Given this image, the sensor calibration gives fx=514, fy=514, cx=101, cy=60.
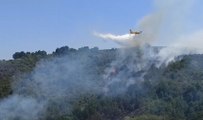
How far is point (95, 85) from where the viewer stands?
116188 mm

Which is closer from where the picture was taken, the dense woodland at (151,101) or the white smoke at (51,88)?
the white smoke at (51,88)

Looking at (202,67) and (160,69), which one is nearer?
(160,69)

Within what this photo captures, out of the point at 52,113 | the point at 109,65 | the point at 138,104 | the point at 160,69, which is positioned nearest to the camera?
→ the point at 52,113

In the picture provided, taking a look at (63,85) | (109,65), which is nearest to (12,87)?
(63,85)

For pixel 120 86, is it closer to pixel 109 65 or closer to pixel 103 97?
pixel 103 97

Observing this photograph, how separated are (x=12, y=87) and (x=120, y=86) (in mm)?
23271

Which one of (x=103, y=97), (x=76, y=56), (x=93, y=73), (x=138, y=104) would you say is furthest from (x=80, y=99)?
(x=76, y=56)

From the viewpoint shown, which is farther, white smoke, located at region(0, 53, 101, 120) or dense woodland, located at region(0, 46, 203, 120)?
dense woodland, located at region(0, 46, 203, 120)

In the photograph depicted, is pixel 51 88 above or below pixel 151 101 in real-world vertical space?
above

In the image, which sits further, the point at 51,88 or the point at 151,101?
the point at 51,88

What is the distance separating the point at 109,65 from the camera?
132 meters

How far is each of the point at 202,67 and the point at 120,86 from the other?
103ft

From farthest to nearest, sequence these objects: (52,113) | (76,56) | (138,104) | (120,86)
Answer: (76,56) < (120,86) < (138,104) < (52,113)

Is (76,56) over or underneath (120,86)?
over
